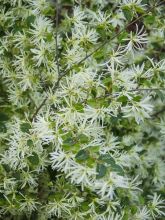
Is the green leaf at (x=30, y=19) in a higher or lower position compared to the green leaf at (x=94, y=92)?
higher

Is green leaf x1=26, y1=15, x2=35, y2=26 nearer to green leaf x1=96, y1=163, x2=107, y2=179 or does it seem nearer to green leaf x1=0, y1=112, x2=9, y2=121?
green leaf x1=0, y1=112, x2=9, y2=121

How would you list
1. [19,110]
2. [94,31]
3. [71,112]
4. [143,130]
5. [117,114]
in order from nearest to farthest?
[71,112] → [117,114] → [94,31] → [19,110] → [143,130]

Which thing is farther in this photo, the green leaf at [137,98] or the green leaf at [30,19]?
the green leaf at [30,19]

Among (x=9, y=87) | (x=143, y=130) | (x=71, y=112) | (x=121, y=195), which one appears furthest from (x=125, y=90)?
(x=143, y=130)

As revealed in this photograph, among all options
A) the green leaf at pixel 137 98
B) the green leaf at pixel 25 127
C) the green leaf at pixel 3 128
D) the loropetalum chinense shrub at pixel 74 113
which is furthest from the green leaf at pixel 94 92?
the green leaf at pixel 3 128

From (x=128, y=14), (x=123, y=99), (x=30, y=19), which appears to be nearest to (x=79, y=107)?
(x=123, y=99)

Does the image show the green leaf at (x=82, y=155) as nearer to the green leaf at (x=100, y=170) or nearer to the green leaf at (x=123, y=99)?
the green leaf at (x=100, y=170)

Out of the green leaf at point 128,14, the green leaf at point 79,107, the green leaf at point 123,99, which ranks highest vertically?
the green leaf at point 128,14

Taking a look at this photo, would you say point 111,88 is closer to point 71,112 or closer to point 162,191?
point 71,112
